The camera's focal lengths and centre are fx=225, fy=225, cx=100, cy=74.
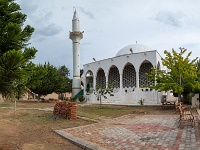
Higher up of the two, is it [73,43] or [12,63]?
[73,43]

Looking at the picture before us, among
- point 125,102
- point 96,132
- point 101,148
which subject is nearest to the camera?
point 101,148

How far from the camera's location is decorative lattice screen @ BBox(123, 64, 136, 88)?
2846cm

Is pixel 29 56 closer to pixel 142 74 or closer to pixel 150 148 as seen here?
pixel 150 148

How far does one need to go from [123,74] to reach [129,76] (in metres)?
0.95

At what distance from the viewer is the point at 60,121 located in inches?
400

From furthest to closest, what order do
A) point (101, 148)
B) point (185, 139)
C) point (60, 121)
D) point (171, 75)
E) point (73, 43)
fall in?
point (73, 43), point (171, 75), point (60, 121), point (185, 139), point (101, 148)

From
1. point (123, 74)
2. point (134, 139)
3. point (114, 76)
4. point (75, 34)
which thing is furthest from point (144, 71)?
point (134, 139)

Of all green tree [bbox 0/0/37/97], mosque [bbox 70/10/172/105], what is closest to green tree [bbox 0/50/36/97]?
green tree [bbox 0/0/37/97]

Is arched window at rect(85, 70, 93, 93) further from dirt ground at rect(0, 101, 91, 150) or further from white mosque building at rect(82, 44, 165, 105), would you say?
dirt ground at rect(0, 101, 91, 150)

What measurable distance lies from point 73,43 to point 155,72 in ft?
58.1

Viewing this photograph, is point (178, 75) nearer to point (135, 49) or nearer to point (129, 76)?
point (129, 76)

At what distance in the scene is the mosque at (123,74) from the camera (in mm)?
24812

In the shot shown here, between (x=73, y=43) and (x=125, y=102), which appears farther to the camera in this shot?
(x=73, y=43)

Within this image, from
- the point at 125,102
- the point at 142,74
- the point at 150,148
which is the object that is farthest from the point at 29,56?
the point at 142,74
